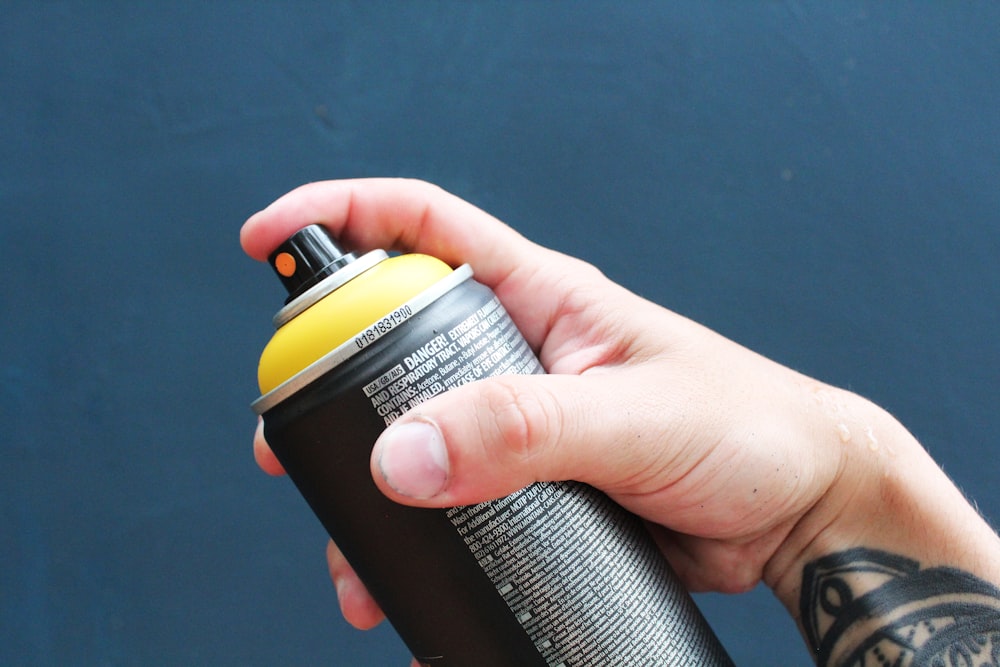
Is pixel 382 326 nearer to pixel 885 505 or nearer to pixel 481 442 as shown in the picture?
pixel 481 442

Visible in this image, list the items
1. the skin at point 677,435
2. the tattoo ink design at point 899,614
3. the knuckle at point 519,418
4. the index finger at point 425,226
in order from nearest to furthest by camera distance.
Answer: the knuckle at point 519,418
the skin at point 677,435
the tattoo ink design at point 899,614
the index finger at point 425,226

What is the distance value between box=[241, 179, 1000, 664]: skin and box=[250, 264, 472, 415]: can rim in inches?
4.5

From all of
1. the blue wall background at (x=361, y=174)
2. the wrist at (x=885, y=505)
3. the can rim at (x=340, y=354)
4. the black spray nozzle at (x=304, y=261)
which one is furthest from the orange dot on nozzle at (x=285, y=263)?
the wrist at (x=885, y=505)

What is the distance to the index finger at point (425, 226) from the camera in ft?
3.54

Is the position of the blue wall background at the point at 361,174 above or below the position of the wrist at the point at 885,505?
above

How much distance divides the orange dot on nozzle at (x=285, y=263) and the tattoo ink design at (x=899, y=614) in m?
0.77

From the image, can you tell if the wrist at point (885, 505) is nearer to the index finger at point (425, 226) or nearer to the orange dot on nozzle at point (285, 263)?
the index finger at point (425, 226)

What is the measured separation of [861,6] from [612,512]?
38.1 inches

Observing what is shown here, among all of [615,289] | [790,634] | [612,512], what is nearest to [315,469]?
[612,512]

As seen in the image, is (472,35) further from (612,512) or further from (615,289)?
(612,512)

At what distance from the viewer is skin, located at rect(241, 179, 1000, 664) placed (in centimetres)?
78

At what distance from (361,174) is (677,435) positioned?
681 millimetres

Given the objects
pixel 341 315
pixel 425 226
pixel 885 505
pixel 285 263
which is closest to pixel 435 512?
pixel 341 315

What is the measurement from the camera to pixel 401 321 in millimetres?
742
